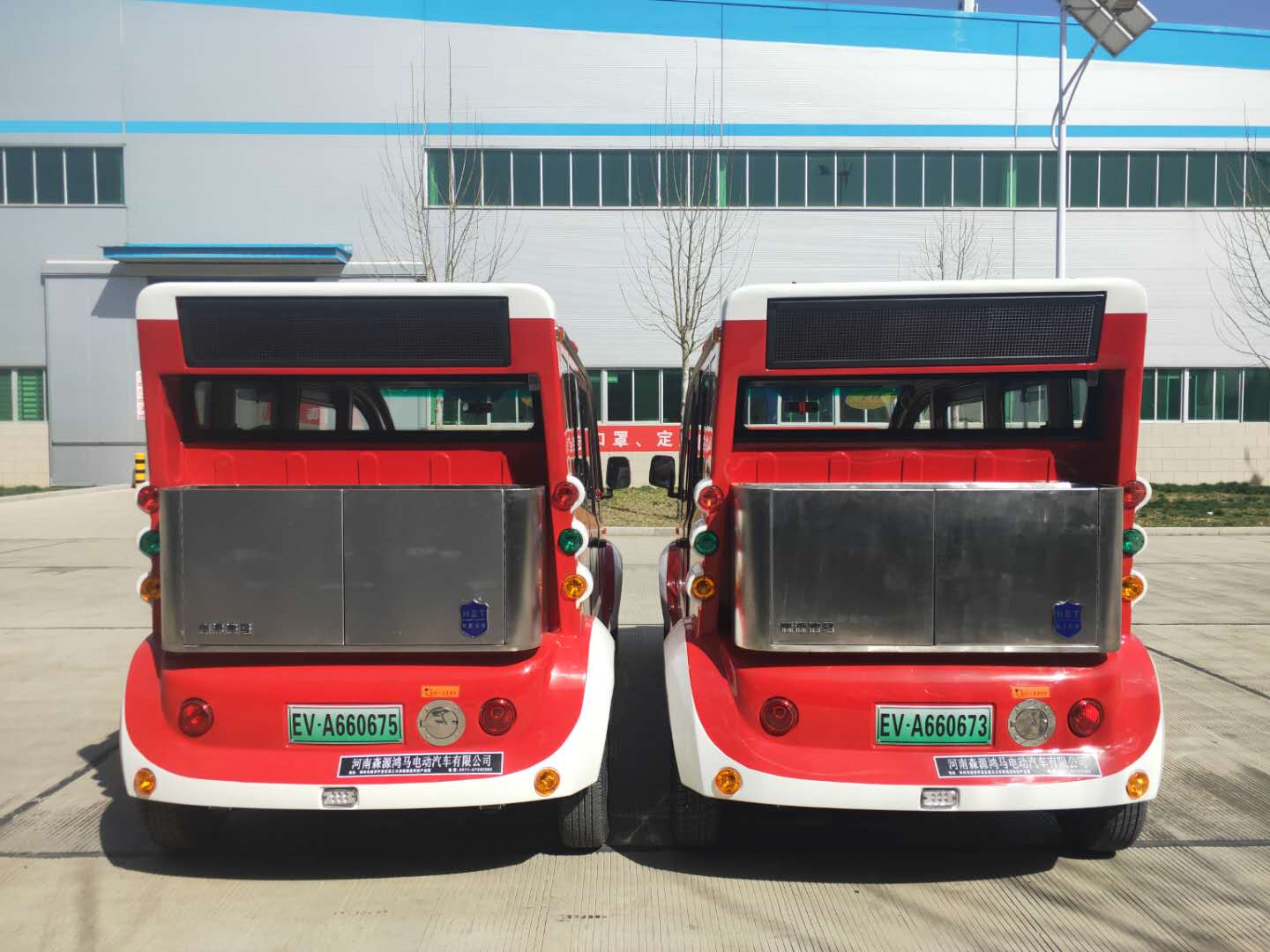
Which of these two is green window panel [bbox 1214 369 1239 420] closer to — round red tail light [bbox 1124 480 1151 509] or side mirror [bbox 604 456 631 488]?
side mirror [bbox 604 456 631 488]

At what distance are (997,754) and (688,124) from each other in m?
23.3

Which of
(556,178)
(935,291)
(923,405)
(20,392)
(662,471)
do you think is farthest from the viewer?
(20,392)

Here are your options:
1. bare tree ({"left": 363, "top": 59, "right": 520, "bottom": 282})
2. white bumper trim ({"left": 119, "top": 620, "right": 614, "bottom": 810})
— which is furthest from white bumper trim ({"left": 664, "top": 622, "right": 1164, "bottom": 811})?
bare tree ({"left": 363, "top": 59, "right": 520, "bottom": 282})

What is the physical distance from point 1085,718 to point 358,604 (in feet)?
9.14

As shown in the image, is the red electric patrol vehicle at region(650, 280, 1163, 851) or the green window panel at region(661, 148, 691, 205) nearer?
the red electric patrol vehicle at region(650, 280, 1163, 851)

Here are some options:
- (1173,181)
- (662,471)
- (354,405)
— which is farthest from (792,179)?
(354,405)

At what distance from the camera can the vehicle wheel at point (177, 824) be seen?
4.15 metres

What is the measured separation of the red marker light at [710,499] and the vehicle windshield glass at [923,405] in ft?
1.27

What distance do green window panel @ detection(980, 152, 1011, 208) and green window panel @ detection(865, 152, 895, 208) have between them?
235cm

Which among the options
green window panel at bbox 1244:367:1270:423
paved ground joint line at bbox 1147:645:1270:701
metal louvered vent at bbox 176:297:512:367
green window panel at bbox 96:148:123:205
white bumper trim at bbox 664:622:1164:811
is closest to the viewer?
white bumper trim at bbox 664:622:1164:811

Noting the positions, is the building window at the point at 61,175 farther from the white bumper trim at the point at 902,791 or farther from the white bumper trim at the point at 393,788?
the white bumper trim at the point at 902,791

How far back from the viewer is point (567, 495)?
4223 mm

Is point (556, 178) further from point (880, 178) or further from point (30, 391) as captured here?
point (30, 391)

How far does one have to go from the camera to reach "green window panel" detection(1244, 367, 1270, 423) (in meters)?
26.2
